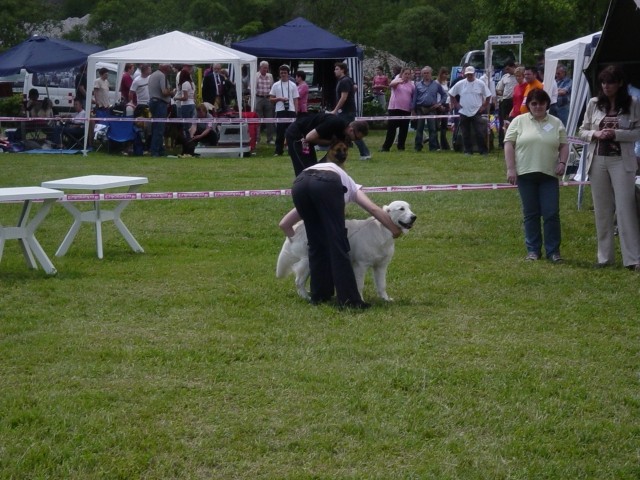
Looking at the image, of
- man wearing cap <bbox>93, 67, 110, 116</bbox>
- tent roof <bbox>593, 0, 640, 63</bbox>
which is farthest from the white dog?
man wearing cap <bbox>93, 67, 110, 116</bbox>

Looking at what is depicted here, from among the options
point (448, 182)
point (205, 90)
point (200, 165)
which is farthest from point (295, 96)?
point (448, 182)

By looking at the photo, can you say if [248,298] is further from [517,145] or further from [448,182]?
[448,182]

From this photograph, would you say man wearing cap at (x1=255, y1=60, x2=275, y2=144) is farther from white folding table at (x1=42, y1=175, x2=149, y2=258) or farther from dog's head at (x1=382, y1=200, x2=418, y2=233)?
dog's head at (x1=382, y1=200, x2=418, y2=233)

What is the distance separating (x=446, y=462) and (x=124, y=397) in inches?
76.3

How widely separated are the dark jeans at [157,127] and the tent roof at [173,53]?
3.26 feet

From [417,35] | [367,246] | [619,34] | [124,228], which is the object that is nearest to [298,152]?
[367,246]

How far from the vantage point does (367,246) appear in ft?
26.0

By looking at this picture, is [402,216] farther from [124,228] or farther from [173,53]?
[173,53]

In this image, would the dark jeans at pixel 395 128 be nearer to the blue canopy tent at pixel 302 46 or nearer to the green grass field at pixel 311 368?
the blue canopy tent at pixel 302 46

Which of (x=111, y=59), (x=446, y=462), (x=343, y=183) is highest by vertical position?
(x=111, y=59)

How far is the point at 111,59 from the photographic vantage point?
23.1m

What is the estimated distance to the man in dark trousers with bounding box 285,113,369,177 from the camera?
8180 mm

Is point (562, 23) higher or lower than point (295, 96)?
higher

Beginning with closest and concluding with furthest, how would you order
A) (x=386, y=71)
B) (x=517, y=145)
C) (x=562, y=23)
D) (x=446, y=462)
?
(x=446, y=462) → (x=517, y=145) → (x=562, y=23) → (x=386, y=71)
